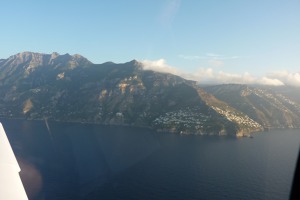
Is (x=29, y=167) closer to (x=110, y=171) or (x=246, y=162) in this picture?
(x=110, y=171)

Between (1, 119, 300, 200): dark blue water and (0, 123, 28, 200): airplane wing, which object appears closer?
(0, 123, 28, 200): airplane wing

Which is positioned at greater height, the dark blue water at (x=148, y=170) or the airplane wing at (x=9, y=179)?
the airplane wing at (x=9, y=179)

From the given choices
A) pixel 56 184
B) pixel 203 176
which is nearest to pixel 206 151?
→ pixel 203 176

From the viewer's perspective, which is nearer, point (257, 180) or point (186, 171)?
point (257, 180)

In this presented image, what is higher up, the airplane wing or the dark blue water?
the airplane wing

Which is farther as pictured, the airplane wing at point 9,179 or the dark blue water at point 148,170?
the dark blue water at point 148,170
